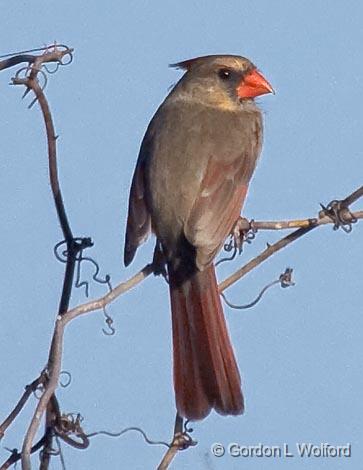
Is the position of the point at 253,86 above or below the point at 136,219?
above

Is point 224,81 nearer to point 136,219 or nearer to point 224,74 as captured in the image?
point 224,74

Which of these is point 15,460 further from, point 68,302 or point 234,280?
point 234,280

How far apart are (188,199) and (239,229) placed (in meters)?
0.22

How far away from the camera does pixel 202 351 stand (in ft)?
11.0

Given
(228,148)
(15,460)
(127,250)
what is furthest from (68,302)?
(228,148)

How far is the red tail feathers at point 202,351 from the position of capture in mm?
3097

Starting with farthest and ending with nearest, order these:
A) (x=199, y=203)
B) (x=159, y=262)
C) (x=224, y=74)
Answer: (x=224, y=74)
(x=199, y=203)
(x=159, y=262)

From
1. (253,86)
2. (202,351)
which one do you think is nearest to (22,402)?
(202,351)

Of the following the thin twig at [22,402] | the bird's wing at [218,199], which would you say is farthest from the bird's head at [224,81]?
the thin twig at [22,402]

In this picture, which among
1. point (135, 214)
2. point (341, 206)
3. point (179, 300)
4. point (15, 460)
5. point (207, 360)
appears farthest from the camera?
point (135, 214)

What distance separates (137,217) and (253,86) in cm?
100

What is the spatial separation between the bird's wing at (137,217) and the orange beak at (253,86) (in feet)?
2.15

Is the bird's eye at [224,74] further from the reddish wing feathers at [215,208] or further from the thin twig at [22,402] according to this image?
the thin twig at [22,402]

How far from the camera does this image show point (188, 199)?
371cm
